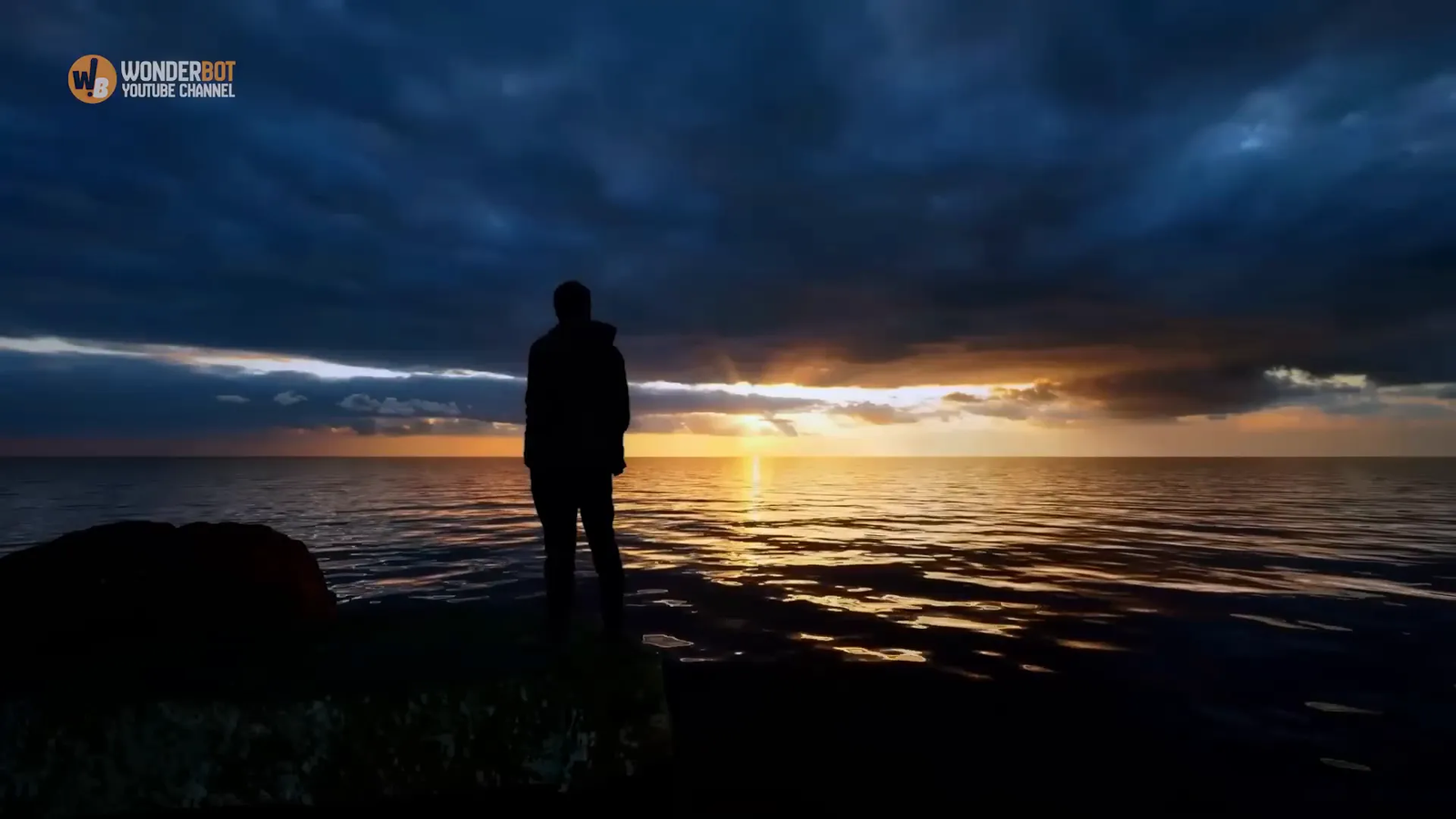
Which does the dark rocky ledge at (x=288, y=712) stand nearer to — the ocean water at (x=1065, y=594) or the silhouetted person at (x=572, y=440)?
the silhouetted person at (x=572, y=440)

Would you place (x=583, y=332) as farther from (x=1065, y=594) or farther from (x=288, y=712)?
(x=1065, y=594)

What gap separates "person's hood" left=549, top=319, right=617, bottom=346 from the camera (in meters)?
5.18

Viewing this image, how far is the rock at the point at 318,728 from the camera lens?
144 inches

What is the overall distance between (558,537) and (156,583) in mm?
3409

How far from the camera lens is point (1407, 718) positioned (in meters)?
5.49

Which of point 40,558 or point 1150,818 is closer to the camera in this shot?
point 1150,818

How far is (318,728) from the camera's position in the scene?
379 cm

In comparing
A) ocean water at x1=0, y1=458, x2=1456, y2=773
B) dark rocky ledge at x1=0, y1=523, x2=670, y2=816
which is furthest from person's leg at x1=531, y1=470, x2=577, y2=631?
ocean water at x1=0, y1=458, x2=1456, y2=773

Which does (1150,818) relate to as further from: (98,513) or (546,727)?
(98,513)

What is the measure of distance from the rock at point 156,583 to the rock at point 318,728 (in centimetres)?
75

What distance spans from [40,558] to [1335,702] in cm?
1102

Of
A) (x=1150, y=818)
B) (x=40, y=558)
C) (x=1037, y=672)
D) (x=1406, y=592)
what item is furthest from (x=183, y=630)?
(x=1406, y=592)

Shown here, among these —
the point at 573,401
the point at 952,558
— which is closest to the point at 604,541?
the point at 573,401

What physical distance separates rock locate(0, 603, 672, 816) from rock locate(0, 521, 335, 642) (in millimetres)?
750
